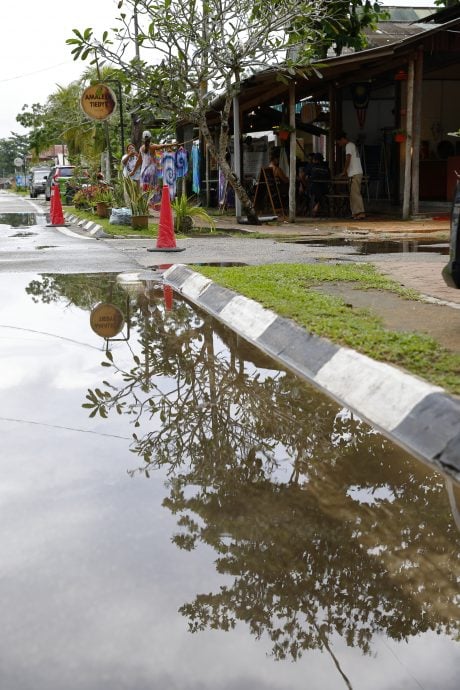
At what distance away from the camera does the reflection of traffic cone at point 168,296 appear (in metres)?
7.83

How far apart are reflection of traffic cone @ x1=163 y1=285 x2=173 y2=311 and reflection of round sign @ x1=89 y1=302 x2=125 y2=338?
48cm

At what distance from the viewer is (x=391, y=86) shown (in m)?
23.6

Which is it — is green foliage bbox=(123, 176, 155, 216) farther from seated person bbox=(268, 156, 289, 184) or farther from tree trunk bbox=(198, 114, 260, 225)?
seated person bbox=(268, 156, 289, 184)

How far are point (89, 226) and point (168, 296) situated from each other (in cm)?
1142

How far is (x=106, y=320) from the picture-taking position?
7.02m

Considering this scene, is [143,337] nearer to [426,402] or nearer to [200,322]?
[200,322]

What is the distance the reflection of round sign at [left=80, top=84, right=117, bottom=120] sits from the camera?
22.0 metres

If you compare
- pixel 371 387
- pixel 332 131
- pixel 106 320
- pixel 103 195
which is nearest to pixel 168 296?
pixel 106 320

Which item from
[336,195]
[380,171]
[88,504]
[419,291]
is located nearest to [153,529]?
[88,504]

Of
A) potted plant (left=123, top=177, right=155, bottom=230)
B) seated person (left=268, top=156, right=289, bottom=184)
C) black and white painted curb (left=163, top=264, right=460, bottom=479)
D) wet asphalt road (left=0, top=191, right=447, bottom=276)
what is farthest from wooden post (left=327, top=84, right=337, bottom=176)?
black and white painted curb (left=163, top=264, right=460, bottom=479)

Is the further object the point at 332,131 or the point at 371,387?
the point at 332,131

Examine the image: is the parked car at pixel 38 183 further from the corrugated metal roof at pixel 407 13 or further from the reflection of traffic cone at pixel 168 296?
the reflection of traffic cone at pixel 168 296

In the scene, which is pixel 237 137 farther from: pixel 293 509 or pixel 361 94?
pixel 293 509

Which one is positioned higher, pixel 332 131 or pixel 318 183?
pixel 332 131
